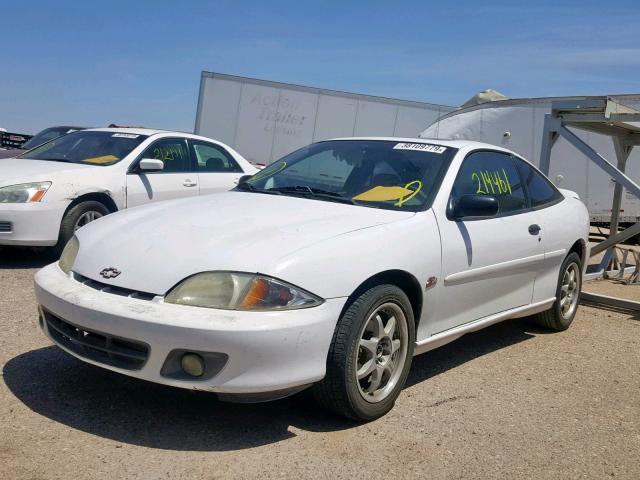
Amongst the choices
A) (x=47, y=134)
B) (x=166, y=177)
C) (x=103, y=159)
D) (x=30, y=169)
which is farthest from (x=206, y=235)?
(x=47, y=134)

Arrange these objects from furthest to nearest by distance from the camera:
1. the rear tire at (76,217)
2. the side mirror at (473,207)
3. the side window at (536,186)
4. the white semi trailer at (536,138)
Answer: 1. the white semi trailer at (536,138)
2. the rear tire at (76,217)
3. the side window at (536,186)
4. the side mirror at (473,207)

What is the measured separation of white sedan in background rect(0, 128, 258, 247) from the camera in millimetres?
6566

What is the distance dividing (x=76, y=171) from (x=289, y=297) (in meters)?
4.72

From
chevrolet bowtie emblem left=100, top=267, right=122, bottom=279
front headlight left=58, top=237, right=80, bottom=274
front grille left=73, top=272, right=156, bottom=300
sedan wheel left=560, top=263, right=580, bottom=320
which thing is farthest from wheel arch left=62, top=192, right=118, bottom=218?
sedan wheel left=560, top=263, right=580, bottom=320

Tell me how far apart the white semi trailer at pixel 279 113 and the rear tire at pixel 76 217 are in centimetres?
1091

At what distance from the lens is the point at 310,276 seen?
315cm

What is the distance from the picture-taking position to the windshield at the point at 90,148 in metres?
7.57

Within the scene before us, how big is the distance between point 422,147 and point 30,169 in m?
4.33

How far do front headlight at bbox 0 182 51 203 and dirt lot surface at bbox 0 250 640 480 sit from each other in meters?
2.17

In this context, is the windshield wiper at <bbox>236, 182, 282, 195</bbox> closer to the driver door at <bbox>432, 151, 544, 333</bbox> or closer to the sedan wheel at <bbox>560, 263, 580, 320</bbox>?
the driver door at <bbox>432, 151, 544, 333</bbox>

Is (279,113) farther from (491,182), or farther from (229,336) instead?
(229,336)

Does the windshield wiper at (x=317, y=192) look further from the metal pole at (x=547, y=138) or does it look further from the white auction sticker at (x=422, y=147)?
the metal pole at (x=547, y=138)

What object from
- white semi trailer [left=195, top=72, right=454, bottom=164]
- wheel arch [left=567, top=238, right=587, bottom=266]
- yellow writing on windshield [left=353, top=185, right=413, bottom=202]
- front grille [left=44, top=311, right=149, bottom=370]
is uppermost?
white semi trailer [left=195, top=72, right=454, bottom=164]

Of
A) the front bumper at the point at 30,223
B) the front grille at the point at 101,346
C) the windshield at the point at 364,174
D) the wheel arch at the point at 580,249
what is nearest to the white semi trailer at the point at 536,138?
the wheel arch at the point at 580,249
